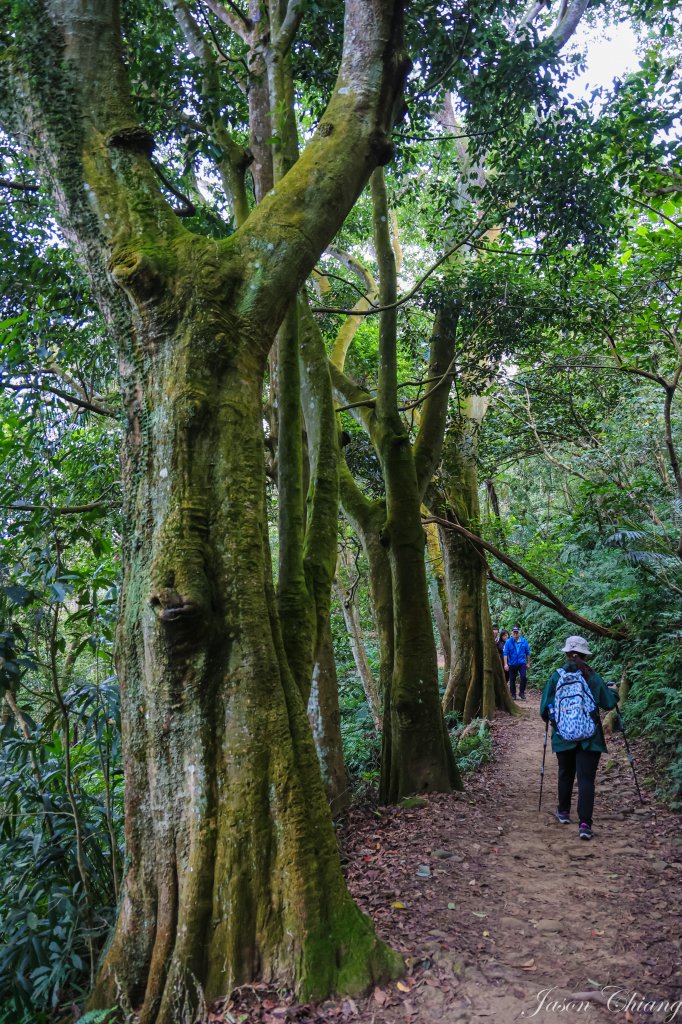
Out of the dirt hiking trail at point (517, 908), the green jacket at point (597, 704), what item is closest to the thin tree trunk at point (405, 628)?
the dirt hiking trail at point (517, 908)

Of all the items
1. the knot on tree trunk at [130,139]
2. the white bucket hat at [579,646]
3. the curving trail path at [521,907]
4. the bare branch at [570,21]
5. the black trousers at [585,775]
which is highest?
the bare branch at [570,21]

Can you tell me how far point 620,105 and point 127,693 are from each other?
8.43m

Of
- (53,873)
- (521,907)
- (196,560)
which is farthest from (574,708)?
(53,873)

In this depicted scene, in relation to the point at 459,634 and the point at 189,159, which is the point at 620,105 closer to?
the point at 189,159

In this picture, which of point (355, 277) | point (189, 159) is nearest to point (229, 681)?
point (189, 159)

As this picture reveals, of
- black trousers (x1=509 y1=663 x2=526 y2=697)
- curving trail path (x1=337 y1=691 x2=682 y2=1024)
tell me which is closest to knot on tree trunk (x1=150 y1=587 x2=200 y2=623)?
curving trail path (x1=337 y1=691 x2=682 y2=1024)

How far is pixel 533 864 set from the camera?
584 centimetres

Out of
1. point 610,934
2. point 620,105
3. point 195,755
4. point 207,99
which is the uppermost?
point 620,105

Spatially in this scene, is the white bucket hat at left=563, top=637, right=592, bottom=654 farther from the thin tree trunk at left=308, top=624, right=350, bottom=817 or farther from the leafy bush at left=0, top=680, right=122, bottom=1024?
the leafy bush at left=0, top=680, right=122, bottom=1024

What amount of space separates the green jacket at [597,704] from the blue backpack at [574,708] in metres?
0.06

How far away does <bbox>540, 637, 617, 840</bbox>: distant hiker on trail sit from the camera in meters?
6.50

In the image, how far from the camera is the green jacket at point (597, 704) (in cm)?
650

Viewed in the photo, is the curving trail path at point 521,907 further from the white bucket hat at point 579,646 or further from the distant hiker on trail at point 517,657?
the distant hiker on trail at point 517,657

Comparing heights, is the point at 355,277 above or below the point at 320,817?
above
